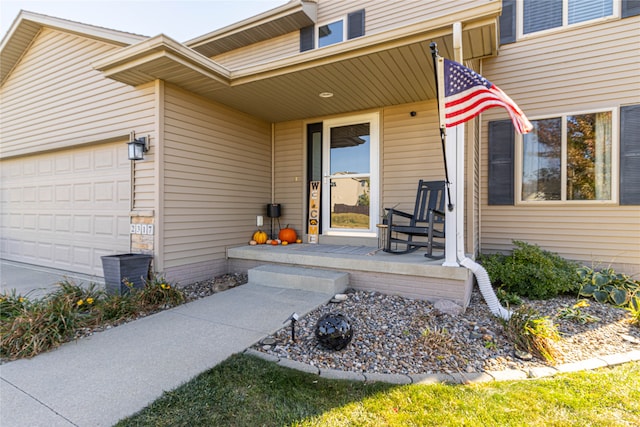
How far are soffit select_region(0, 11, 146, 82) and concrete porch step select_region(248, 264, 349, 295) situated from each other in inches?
140

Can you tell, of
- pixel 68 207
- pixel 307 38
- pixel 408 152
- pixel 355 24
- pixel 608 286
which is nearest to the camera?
pixel 608 286

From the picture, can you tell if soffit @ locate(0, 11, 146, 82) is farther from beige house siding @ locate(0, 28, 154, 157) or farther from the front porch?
the front porch

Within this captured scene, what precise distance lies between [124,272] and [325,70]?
3.39 meters

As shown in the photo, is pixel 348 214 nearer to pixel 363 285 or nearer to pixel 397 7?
pixel 363 285

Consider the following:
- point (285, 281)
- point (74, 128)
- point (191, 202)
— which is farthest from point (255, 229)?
point (74, 128)

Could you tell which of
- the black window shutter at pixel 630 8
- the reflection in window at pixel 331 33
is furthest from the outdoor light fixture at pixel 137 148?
the black window shutter at pixel 630 8

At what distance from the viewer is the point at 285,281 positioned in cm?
402

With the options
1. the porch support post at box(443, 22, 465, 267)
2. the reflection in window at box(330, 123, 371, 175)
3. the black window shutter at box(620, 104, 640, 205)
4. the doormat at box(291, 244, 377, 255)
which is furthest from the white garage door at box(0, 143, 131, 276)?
the black window shutter at box(620, 104, 640, 205)

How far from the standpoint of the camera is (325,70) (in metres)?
3.74

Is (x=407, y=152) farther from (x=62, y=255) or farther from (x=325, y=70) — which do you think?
(x=62, y=255)

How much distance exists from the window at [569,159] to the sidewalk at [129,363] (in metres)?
3.74

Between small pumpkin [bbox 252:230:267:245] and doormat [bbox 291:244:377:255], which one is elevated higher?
small pumpkin [bbox 252:230:267:245]

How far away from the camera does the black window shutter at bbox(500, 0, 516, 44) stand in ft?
15.6

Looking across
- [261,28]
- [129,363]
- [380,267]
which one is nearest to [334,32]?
[261,28]
